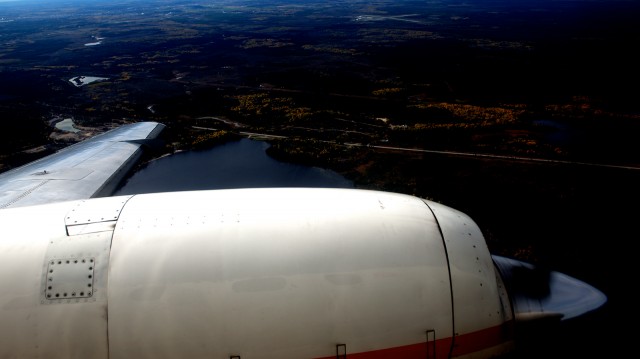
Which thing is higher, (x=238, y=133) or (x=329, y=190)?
(x=329, y=190)

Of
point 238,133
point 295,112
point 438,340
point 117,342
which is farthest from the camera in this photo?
point 295,112

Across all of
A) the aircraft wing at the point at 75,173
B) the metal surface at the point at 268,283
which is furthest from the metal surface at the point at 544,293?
the aircraft wing at the point at 75,173

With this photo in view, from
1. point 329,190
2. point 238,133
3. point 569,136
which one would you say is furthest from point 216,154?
point 569,136

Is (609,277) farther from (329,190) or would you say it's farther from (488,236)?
(329,190)

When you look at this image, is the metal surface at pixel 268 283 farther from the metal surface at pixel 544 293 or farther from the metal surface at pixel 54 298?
the metal surface at pixel 544 293

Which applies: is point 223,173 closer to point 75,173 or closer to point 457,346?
point 75,173
